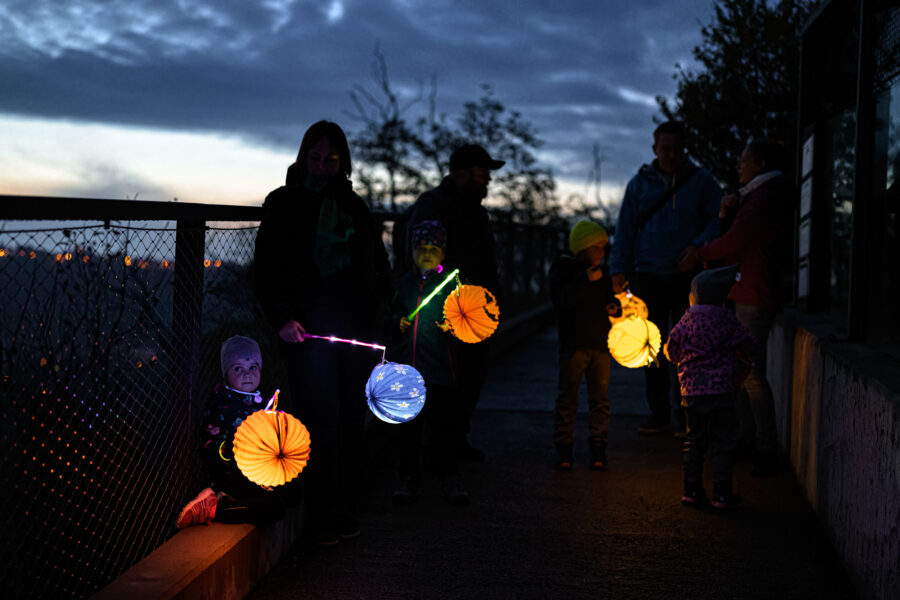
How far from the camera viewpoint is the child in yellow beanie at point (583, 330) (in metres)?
6.41

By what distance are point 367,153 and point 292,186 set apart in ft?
53.0

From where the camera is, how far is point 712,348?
18.3 feet

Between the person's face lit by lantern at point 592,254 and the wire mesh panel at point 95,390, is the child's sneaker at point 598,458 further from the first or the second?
the wire mesh panel at point 95,390

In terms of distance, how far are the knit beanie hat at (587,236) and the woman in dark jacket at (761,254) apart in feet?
2.86

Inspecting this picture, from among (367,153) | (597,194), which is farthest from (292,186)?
(597,194)

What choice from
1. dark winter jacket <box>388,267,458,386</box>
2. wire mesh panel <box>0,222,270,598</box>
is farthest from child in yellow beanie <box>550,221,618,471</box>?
wire mesh panel <box>0,222,270,598</box>

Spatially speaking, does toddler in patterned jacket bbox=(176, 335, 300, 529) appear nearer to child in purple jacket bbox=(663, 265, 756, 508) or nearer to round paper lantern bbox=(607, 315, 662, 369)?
child in purple jacket bbox=(663, 265, 756, 508)

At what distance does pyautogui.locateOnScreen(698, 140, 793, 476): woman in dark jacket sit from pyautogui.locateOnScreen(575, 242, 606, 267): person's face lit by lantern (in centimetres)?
84

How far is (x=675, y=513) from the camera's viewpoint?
Result: 218 inches

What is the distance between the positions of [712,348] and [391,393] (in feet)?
6.53

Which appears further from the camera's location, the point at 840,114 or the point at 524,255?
the point at 524,255

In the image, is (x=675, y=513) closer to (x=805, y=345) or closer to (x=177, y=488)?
(x=805, y=345)

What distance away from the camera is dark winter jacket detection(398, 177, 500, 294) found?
246 inches

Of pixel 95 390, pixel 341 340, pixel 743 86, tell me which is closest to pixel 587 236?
pixel 341 340
